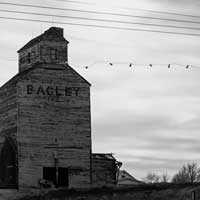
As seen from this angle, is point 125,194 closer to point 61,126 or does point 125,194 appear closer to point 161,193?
point 161,193

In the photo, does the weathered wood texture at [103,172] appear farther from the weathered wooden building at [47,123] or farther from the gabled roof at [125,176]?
the gabled roof at [125,176]

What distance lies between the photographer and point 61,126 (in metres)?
56.2

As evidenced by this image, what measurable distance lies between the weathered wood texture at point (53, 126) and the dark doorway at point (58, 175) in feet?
1.09

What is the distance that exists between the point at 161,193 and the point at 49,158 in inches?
605

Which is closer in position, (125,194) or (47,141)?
Answer: (125,194)

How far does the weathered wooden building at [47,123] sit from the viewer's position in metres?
54.8

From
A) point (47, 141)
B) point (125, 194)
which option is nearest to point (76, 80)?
point (47, 141)


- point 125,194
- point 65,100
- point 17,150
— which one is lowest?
point 125,194

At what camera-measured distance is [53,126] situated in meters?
55.9

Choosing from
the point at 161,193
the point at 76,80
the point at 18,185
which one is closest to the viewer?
the point at 161,193

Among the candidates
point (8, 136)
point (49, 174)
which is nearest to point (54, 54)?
point (8, 136)

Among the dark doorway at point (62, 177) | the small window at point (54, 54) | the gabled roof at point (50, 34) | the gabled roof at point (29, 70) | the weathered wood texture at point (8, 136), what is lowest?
the dark doorway at point (62, 177)

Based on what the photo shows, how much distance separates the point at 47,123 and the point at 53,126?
1.82ft

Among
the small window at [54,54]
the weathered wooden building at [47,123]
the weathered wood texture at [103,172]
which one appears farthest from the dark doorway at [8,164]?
the small window at [54,54]
